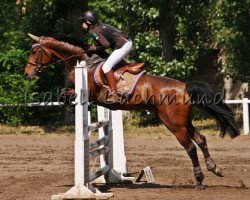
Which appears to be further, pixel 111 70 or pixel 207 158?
pixel 111 70

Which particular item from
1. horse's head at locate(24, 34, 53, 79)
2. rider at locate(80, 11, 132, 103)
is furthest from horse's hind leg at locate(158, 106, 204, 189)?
horse's head at locate(24, 34, 53, 79)

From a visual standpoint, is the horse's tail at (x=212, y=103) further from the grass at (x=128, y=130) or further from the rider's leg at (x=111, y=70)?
the grass at (x=128, y=130)

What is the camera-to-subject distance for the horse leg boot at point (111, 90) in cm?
1153

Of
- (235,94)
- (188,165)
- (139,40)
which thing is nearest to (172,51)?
(139,40)

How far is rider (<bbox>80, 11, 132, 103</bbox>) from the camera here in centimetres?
1145

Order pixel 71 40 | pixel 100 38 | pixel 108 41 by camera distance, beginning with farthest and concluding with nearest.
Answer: pixel 71 40, pixel 108 41, pixel 100 38

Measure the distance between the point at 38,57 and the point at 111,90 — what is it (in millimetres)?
1412

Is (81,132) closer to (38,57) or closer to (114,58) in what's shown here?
(114,58)

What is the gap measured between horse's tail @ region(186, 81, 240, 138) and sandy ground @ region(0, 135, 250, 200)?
896mm

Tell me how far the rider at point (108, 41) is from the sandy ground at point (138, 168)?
1647mm

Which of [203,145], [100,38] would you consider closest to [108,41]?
[100,38]

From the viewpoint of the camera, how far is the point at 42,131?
23906mm

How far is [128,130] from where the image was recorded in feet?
77.8

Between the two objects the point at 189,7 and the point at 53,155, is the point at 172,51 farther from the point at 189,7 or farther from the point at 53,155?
the point at 53,155
